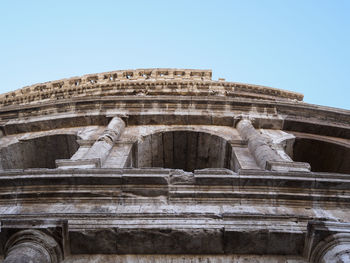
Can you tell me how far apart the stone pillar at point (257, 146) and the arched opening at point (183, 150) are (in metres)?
0.78

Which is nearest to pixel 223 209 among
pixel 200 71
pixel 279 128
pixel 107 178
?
pixel 107 178

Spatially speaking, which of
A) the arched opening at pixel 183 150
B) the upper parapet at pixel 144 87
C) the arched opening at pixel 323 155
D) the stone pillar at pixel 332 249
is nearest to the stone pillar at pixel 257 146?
the arched opening at pixel 183 150

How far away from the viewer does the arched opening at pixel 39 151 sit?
9.64 meters

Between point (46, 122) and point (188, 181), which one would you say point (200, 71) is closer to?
point (46, 122)

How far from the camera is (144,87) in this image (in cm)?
1838

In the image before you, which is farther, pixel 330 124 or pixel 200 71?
pixel 200 71

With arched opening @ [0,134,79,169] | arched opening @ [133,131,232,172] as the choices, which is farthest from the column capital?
arched opening @ [0,134,79,169]

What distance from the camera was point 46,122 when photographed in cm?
Answer: 1055

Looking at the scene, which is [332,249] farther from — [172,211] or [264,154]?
[264,154]

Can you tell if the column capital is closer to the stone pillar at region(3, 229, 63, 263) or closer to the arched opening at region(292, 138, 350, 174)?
the stone pillar at region(3, 229, 63, 263)

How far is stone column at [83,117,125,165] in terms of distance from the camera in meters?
7.25

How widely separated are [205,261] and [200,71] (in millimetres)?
18377

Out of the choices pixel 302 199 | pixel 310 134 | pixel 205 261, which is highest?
pixel 310 134

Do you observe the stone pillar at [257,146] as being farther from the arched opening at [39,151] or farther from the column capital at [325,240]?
the arched opening at [39,151]
